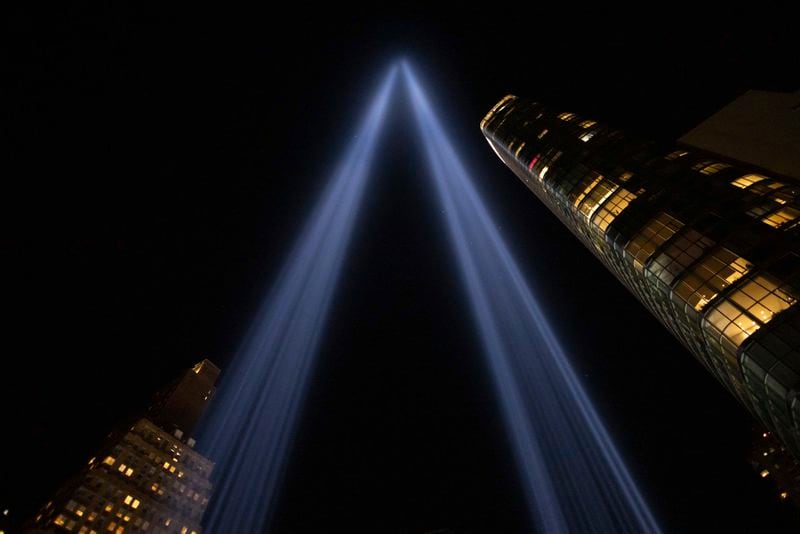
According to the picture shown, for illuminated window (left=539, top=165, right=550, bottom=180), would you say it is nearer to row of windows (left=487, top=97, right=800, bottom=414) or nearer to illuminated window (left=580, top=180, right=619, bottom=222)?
row of windows (left=487, top=97, right=800, bottom=414)

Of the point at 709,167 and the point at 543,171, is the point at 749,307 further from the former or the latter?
the point at 543,171

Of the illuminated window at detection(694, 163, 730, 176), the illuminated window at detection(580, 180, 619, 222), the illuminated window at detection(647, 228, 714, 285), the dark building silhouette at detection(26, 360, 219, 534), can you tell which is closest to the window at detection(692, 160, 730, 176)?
the illuminated window at detection(694, 163, 730, 176)

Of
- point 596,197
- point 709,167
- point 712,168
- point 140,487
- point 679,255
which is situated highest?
point 596,197

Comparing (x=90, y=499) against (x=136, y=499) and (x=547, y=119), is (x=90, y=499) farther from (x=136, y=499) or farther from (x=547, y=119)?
(x=547, y=119)

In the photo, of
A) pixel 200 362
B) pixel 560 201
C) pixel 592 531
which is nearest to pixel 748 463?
pixel 592 531

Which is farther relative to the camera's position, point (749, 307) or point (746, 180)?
point (746, 180)

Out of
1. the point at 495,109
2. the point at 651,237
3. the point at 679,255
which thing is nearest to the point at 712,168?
the point at 651,237

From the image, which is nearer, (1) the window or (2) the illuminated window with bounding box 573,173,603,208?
(1) the window
